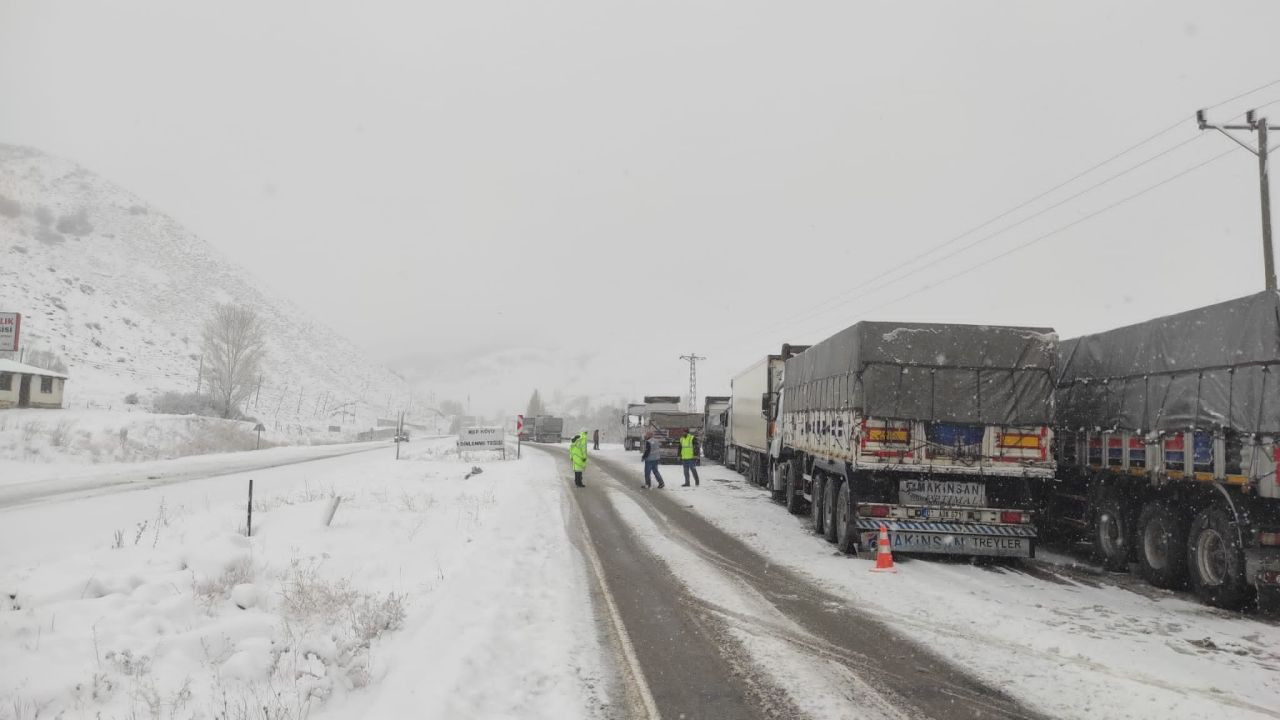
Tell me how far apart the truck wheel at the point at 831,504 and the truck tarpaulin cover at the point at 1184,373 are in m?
3.86

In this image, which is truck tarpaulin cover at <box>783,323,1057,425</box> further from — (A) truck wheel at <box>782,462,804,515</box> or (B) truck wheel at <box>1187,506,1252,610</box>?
(A) truck wheel at <box>782,462,804,515</box>

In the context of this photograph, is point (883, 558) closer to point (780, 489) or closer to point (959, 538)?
point (959, 538)

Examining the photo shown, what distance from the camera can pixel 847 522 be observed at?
10.5m

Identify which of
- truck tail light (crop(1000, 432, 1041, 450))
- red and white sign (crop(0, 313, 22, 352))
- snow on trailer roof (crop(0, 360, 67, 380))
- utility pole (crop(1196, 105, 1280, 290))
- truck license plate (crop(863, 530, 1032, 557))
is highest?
utility pole (crop(1196, 105, 1280, 290))

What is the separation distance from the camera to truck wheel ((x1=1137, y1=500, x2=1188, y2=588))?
8.51 meters

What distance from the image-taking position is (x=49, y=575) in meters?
6.26

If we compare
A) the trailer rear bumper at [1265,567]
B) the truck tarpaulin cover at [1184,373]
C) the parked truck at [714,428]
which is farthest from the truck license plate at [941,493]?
the parked truck at [714,428]

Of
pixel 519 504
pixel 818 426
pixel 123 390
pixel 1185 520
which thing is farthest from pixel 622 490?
pixel 123 390

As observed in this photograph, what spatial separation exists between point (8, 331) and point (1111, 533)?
2069 cm

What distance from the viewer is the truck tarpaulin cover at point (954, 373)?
33.0ft

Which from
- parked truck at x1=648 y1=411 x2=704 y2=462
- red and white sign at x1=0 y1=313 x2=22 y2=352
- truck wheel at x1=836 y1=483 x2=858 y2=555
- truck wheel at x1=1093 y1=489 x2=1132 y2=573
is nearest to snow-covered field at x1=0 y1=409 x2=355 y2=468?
red and white sign at x1=0 y1=313 x2=22 y2=352

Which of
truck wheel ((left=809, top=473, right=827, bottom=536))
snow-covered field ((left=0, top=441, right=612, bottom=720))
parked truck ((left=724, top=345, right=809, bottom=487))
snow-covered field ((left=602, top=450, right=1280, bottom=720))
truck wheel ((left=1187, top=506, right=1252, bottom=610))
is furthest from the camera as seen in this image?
parked truck ((left=724, top=345, right=809, bottom=487))

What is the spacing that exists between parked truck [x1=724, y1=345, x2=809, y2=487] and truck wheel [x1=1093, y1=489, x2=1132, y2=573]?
8.86m

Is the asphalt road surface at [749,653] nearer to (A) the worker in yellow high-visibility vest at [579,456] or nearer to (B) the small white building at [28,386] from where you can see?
(A) the worker in yellow high-visibility vest at [579,456]
